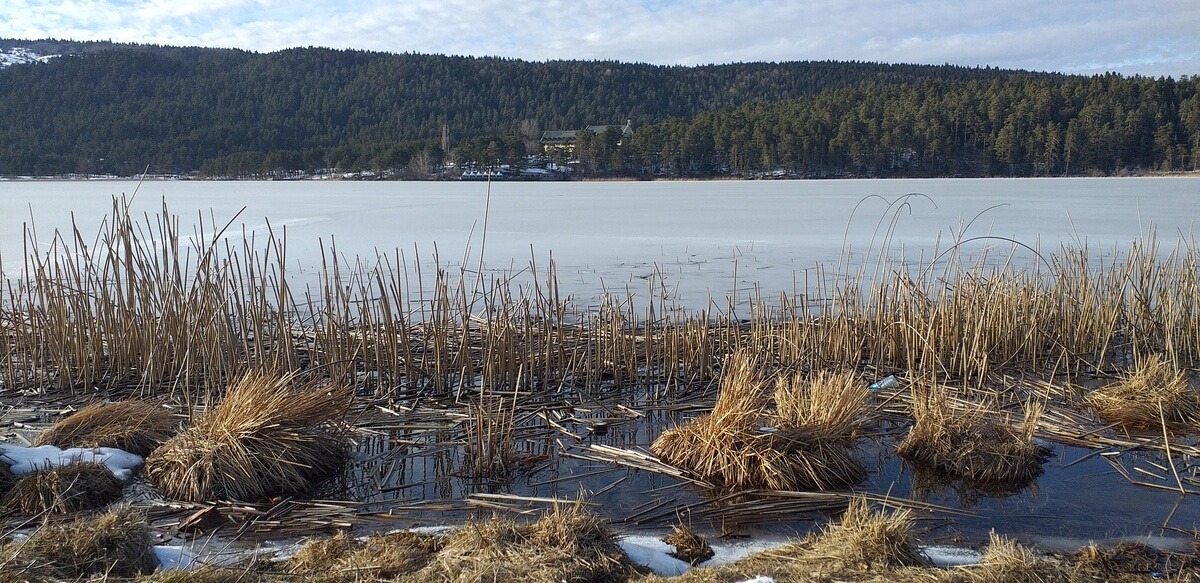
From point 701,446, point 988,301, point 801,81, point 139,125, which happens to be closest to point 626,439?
point 701,446

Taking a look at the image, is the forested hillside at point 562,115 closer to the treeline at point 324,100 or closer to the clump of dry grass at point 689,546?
the treeline at point 324,100

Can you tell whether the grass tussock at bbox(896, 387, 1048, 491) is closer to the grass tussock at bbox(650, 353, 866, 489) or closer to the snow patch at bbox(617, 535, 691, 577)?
the grass tussock at bbox(650, 353, 866, 489)

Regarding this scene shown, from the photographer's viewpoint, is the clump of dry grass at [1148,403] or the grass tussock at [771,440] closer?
the grass tussock at [771,440]

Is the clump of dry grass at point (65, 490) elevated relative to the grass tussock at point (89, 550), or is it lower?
lower

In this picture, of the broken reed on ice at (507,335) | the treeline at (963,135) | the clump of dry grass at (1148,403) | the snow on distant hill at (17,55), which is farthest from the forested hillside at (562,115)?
the snow on distant hill at (17,55)

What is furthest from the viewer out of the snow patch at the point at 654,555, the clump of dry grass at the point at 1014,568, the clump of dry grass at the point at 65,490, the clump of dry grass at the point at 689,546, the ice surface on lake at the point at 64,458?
the ice surface on lake at the point at 64,458

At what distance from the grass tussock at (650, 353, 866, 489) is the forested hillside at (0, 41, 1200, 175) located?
1914 inches

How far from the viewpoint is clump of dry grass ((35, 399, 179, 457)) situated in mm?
4344

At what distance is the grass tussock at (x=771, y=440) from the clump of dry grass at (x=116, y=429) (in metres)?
2.67

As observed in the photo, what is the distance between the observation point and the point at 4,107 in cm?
7444

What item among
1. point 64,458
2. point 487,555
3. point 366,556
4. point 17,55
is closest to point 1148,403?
point 487,555

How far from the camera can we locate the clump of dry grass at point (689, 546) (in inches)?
127

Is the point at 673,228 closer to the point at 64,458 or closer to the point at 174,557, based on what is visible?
the point at 64,458

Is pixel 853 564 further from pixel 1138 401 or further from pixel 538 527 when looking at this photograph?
pixel 1138 401
